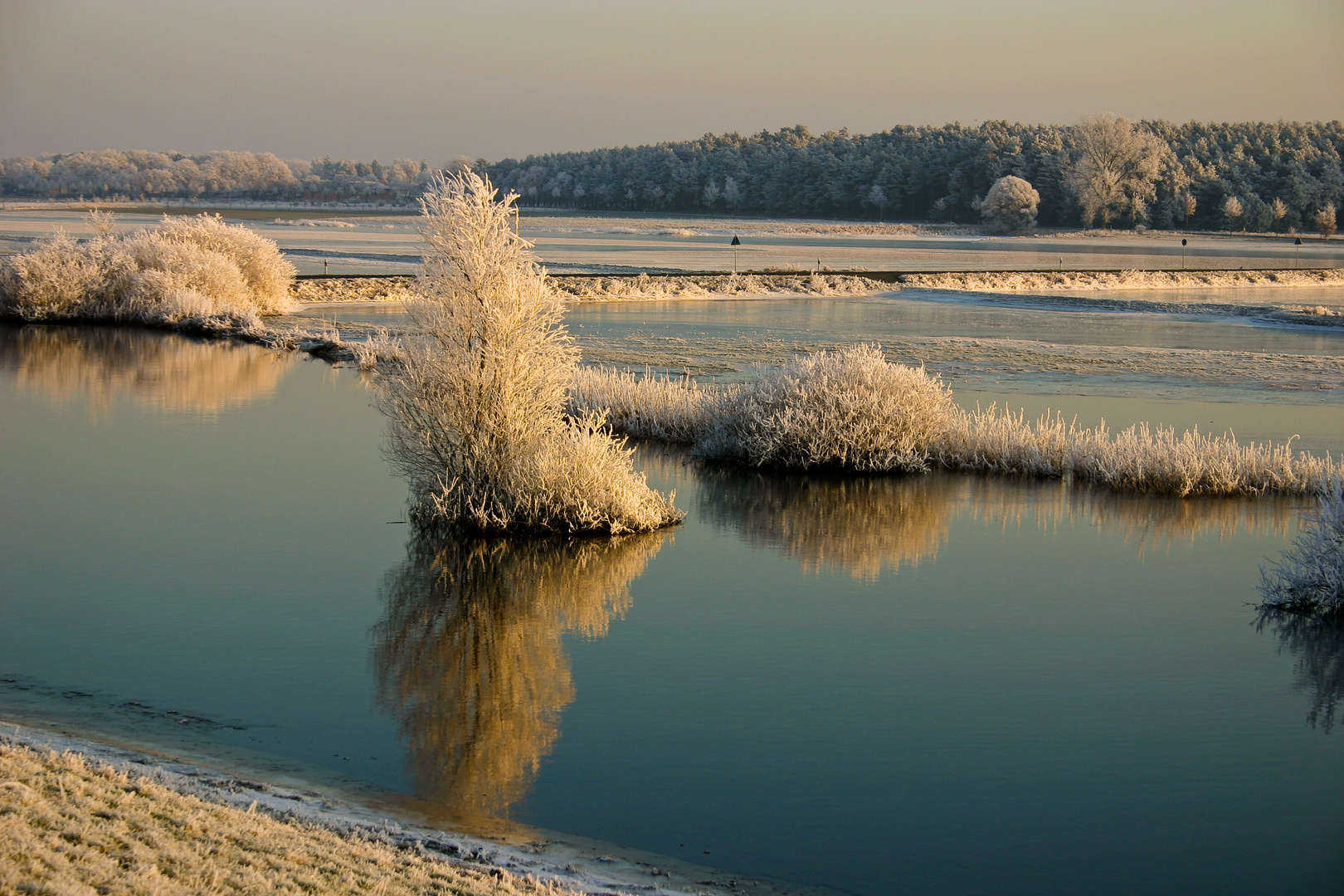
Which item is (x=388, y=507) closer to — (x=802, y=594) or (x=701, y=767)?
(x=802, y=594)

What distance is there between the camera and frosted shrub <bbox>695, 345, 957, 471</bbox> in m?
15.4

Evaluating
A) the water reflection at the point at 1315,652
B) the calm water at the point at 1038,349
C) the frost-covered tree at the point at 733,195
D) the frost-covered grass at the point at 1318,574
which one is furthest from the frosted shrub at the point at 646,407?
the frost-covered tree at the point at 733,195

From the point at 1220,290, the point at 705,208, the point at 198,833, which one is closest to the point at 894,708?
the point at 198,833

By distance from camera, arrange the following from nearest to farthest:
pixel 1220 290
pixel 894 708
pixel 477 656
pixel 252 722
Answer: pixel 252 722 → pixel 894 708 → pixel 477 656 → pixel 1220 290

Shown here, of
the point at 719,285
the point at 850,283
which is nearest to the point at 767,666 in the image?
the point at 719,285

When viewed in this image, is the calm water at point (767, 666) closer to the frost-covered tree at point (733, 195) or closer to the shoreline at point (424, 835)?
the shoreline at point (424, 835)

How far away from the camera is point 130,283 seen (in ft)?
109

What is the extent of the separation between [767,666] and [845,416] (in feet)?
22.9

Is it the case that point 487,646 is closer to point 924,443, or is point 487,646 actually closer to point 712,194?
point 924,443

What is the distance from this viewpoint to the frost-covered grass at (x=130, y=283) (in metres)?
32.3

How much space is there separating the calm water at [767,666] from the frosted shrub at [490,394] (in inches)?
18.4

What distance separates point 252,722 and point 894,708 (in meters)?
4.03

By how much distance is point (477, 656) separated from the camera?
9.20m

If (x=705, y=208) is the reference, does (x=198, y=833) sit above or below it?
below
